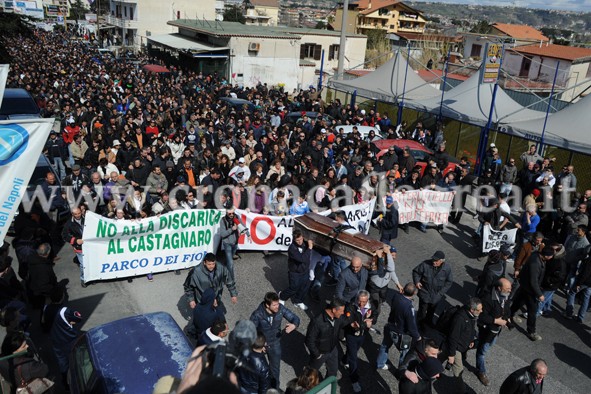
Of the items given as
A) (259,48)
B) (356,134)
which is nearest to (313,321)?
(356,134)

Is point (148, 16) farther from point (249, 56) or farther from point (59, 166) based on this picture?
point (59, 166)

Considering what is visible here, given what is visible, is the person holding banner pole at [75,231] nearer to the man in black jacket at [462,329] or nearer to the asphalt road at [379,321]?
the asphalt road at [379,321]

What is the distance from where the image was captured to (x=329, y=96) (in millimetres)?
27203

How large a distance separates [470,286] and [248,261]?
14.9 ft

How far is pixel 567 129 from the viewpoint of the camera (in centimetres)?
1544

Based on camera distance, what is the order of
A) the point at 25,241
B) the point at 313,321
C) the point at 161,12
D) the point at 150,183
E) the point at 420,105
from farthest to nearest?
the point at 161,12, the point at 420,105, the point at 150,183, the point at 25,241, the point at 313,321

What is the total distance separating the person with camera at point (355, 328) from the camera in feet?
21.0

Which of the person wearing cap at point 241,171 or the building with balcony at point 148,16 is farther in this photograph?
the building with balcony at point 148,16

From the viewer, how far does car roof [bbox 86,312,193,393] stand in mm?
5027

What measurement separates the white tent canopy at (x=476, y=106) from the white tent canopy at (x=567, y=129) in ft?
4.07

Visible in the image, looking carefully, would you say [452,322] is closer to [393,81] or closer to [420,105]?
[420,105]

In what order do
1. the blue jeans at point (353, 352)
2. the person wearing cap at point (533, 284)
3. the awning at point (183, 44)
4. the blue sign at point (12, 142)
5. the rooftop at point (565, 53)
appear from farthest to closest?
the rooftop at point (565, 53), the awning at point (183, 44), the person wearing cap at point (533, 284), the blue jeans at point (353, 352), the blue sign at point (12, 142)

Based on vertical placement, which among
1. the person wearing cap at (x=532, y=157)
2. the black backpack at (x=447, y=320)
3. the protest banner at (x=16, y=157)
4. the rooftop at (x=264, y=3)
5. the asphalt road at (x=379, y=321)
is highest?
the rooftop at (x=264, y=3)

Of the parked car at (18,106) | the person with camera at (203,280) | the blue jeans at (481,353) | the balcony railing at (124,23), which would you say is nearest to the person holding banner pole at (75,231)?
the person with camera at (203,280)
